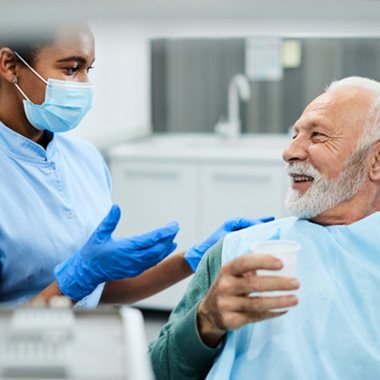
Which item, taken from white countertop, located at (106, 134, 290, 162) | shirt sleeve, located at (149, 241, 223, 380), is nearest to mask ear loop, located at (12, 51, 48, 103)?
shirt sleeve, located at (149, 241, 223, 380)

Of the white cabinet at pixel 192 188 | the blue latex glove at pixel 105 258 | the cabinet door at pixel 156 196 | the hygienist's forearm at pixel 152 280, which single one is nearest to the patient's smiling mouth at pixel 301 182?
the blue latex glove at pixel 105 258

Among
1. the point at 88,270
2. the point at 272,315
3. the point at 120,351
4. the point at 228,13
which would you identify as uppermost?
the point at 228,13

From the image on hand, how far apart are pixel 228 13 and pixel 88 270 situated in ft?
3.56

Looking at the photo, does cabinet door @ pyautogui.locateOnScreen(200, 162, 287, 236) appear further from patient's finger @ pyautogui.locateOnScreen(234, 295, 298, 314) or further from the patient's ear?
patient's finger @ pyautogui.locateOnScreen(234, 295, 298, 314)

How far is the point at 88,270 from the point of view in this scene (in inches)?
67.6

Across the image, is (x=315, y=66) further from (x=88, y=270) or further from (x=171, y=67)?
(x=88, y=270)

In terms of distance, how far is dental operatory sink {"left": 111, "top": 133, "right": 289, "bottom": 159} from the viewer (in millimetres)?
3857

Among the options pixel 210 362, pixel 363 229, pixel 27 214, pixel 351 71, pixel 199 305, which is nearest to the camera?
pixel 199 305

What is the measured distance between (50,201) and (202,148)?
2.44 m

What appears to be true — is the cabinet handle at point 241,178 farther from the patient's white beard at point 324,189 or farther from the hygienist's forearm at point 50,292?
the hygienist's forearm at point 50,292

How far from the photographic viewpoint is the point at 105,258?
174 centimetres

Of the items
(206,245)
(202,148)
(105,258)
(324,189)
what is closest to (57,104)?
(105,258)

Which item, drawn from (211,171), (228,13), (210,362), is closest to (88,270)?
(210,362)

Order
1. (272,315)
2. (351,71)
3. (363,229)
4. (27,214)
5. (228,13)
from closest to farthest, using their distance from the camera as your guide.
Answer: (228,13)
(272,315)
(363,229)
(27,214)
(351,71)
